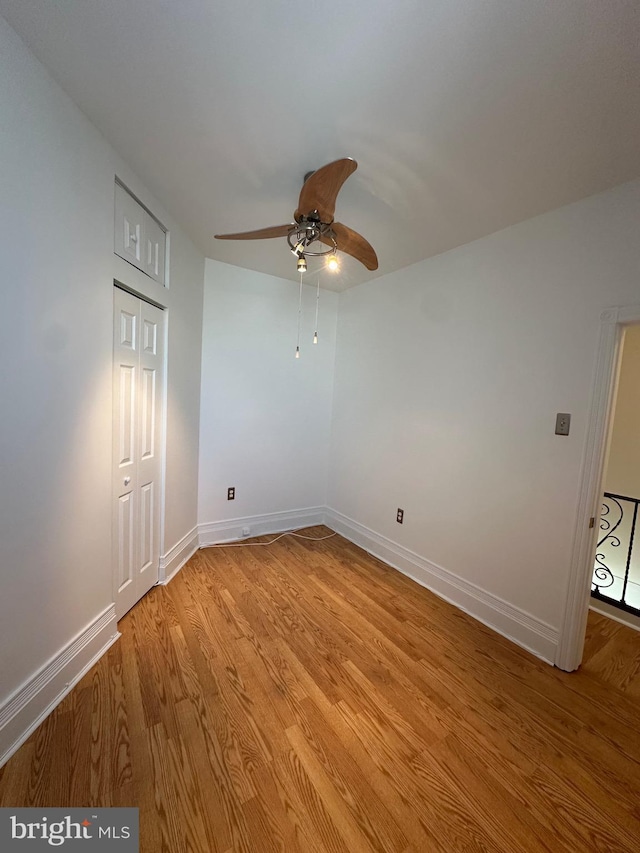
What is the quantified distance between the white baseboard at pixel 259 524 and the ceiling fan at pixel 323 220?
2.40 meters

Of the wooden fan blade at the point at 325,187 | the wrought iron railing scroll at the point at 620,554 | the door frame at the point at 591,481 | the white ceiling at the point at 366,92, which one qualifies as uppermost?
the white ceiling at the point at 366,92

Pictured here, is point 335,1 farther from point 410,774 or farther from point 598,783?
point 598,783

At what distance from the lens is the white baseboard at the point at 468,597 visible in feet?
6.19

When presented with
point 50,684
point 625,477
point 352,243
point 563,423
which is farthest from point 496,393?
point 50,684

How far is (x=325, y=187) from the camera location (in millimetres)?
1360

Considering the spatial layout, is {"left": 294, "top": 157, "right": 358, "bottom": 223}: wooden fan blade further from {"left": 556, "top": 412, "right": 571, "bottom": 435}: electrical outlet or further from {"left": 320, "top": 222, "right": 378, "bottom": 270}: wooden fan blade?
{"left": 556, "top": 412, "right": 571, "bottom": 435}: electrical outlet

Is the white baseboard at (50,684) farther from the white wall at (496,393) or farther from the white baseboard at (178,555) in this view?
the white wall at (496,393)

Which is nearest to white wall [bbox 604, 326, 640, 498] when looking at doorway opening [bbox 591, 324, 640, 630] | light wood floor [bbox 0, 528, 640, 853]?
doorway opening [bbox 591, 324, 640, 630]

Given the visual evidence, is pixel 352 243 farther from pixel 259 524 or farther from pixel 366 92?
pixel 259 524

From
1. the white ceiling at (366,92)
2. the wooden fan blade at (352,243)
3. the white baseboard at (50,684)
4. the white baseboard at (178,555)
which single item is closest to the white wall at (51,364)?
the white baseboard at (50,684)

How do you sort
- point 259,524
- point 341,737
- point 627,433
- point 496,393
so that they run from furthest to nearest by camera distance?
point 259,524
point 627,433
point 496,393
point 341,737

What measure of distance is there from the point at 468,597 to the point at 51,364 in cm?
277

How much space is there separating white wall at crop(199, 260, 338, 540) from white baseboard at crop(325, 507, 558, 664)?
935 mm

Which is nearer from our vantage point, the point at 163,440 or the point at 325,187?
the point at 325,187
